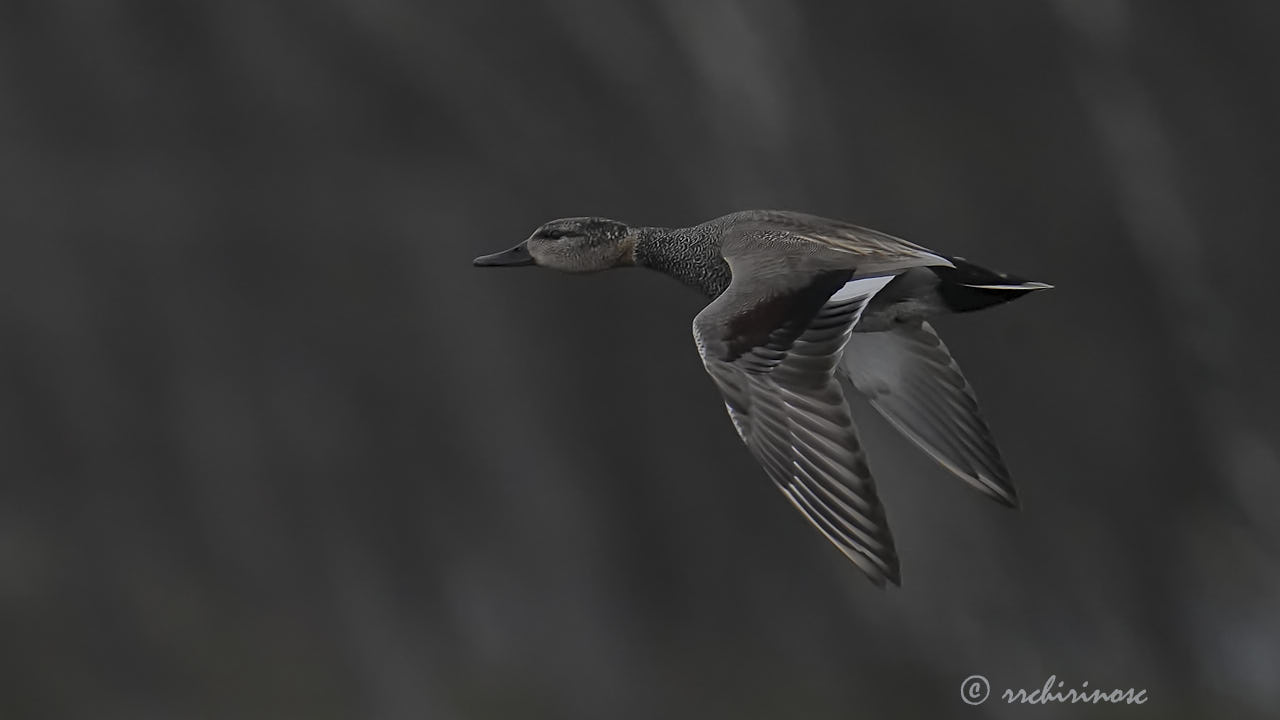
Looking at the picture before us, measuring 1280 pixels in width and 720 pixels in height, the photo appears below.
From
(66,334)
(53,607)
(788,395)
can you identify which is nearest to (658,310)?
(66,334)

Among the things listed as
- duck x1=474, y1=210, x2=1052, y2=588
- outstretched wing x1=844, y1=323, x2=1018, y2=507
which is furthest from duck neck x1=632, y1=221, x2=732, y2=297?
outstretched wing x1=844, y1=323, x2=1018, y2=507

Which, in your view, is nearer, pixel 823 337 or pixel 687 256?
pixel 823 337

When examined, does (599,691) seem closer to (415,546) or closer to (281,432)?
(415,546)

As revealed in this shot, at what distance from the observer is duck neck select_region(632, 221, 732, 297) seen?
3.79m

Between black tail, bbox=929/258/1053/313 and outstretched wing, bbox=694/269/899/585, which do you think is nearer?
outstretched wing, bbox=694/269/899/585

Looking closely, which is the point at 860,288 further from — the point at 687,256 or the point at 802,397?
the point at 687,256

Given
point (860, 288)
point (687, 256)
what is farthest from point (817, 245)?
point (687, 256)

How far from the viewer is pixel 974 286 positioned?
3.51 metres

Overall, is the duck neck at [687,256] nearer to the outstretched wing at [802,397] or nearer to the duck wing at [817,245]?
the duck wing at [817,245]

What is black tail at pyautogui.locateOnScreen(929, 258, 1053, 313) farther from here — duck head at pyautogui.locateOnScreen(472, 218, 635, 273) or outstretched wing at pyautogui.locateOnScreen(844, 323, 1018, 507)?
duck head at pyautogui.locateOnScreen(472, 218, 635, 273)

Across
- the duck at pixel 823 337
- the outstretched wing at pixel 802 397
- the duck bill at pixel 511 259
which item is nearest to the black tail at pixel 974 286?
the duck at pixel 823 337

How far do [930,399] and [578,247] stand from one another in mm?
1063

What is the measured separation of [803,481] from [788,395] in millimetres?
181

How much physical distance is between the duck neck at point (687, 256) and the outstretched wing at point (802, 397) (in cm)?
58
